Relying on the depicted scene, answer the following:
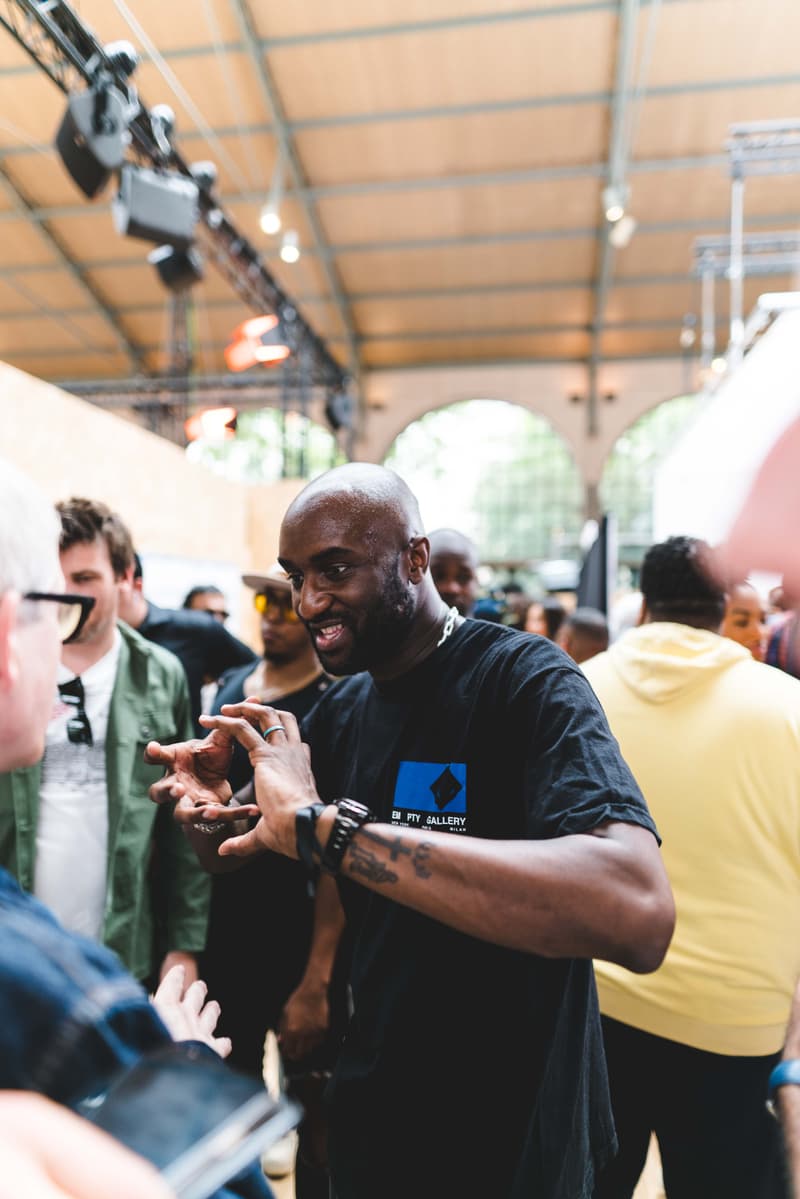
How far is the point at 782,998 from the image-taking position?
5.17ft

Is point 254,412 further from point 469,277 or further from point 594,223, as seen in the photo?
point 594,223

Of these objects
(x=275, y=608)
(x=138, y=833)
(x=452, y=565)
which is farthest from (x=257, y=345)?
(x=138, y=833)

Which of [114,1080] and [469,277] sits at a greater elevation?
[469,277]

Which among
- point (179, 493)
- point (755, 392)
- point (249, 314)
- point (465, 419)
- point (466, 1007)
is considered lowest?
point (466, 1007)

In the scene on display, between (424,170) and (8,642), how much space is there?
1246 centimetres

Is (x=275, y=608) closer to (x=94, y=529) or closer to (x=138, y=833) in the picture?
(x=94, y=529)

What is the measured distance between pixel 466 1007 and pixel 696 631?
3.20ft

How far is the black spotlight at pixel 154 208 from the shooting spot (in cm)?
625

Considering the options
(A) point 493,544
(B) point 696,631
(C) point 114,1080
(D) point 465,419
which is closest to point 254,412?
(D) point 465,419

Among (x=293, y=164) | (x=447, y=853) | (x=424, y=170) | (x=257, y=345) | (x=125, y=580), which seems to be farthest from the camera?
(x=424, y=170)

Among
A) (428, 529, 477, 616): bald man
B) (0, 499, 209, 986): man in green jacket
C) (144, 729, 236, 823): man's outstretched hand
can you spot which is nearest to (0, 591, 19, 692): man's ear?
(144, 729, 236, 823): man's outstretched hand

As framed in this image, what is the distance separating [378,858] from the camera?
3.03 ft

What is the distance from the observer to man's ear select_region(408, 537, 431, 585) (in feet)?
4.19

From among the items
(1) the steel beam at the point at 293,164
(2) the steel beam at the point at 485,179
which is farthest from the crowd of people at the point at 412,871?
(2) the steel beam at the point at 485,179
